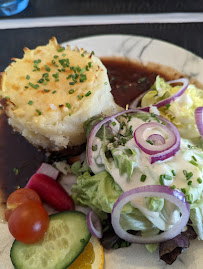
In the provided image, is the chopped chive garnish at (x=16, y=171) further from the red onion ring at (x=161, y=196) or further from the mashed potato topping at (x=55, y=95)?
the red onion ring at (x=161, y=196)

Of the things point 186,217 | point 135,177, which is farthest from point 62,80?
point 186,217

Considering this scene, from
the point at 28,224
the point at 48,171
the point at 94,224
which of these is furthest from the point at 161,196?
the point at 48,171

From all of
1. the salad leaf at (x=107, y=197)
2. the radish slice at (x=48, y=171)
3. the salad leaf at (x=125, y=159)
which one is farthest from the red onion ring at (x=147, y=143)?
the radish slice at (x=48, y=171)

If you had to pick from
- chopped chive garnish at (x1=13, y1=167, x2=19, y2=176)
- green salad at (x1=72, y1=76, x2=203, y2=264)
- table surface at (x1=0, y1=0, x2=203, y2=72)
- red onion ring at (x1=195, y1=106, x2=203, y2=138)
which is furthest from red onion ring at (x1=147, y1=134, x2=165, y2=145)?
table surface at (x1=0, y1=0, x2=203, y2=72)

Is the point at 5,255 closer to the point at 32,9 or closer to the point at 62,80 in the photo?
the point at 62,80

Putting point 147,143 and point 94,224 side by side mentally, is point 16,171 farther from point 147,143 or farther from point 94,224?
point 147,143

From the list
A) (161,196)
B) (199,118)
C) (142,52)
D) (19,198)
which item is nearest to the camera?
(161,196)

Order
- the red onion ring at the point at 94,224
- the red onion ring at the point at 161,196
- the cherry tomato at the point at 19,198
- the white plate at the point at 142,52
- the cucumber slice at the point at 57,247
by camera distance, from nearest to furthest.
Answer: the red onion ring at the point at 161,196 → the cucumber slice at the point at 57,247 → the red onion ring at the point at 94,224 → the cherry tomato at the point at 19,198 → the white plate at the point at 142,52
